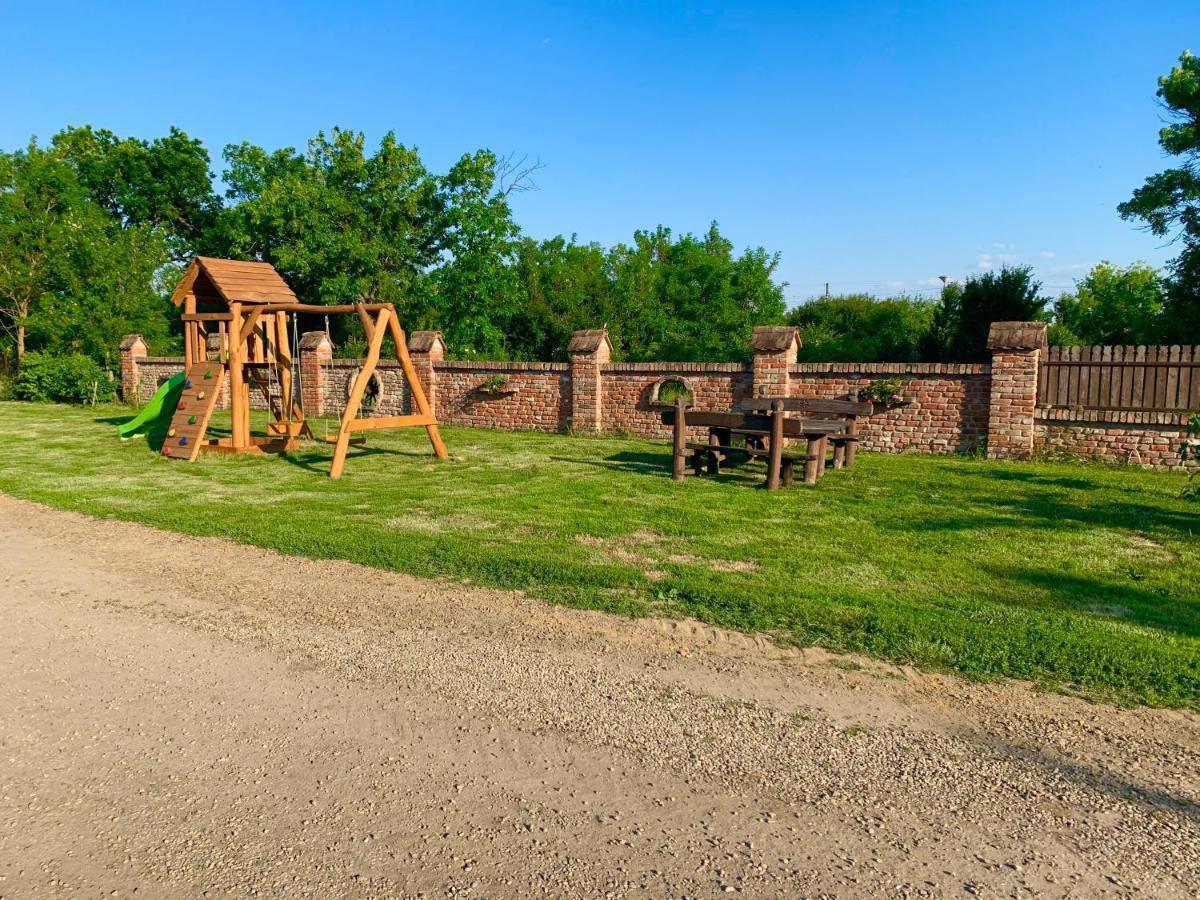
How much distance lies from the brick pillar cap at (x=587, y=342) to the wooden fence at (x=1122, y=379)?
25.6 feet

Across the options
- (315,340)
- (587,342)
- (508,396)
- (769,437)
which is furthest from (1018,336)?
(315,340)

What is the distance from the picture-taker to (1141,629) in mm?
4812

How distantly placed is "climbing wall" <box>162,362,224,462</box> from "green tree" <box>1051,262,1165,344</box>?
20.0 m

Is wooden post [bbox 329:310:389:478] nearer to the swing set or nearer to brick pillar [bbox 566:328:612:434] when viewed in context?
the swing set

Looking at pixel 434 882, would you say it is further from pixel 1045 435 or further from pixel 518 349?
pixel 518 349

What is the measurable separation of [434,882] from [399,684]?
5.40ft

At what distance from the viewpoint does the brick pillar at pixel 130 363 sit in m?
23.2

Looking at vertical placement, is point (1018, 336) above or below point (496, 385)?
above

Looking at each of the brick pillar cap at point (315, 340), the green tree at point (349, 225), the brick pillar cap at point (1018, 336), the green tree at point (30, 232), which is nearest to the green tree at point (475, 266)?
the green tree at point (349, 225)

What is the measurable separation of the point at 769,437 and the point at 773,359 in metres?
4.75

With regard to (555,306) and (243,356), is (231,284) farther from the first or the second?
(555,306)

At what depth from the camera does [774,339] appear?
561 inches

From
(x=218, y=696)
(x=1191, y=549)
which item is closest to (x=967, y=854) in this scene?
(x=218, y=696)

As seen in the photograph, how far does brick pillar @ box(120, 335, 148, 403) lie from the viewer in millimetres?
23234
